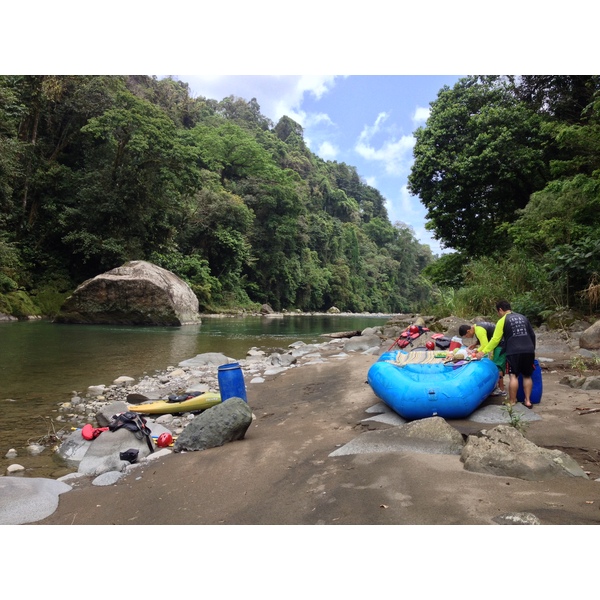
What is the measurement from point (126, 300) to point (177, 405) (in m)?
16.8

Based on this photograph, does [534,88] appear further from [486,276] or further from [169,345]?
[169,345]

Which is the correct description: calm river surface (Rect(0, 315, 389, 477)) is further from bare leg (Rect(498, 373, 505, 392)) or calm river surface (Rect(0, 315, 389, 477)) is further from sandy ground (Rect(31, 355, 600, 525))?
bare leg (Rect(498, 373, 505, 392))

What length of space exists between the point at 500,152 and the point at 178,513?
16532mm

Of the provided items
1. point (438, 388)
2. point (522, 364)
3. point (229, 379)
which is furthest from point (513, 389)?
point (229, 379)

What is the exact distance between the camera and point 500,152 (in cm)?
1608

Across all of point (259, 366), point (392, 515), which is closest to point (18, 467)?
point (392, 515)

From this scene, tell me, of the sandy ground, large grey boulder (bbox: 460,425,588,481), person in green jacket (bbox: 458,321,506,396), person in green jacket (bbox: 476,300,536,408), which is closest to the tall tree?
person in green jacket (bbox: 458,321,506,396)

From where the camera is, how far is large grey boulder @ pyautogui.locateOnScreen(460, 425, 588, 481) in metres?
3.06

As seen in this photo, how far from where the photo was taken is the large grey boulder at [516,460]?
306cm

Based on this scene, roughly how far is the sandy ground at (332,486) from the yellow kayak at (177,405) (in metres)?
1.45

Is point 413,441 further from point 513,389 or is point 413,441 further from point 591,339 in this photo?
point 591,339

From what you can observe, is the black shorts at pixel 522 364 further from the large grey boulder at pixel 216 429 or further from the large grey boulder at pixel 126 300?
the large grey boulder at pixel 126 300

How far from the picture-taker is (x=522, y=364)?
16.1 ft

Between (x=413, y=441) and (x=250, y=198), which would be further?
(x=250, y=198)
